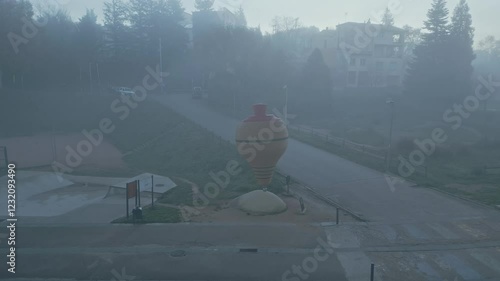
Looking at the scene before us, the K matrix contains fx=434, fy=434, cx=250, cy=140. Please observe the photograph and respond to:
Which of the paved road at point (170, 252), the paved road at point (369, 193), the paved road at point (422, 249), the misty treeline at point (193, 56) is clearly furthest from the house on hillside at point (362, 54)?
the paved road at point (170, 252)

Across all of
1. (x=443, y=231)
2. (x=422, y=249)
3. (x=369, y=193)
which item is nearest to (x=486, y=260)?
(x=422, y=249)

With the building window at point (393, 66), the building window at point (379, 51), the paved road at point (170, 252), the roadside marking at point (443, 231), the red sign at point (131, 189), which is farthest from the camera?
the building window at point (393, 66)

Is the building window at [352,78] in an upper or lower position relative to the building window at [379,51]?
lower

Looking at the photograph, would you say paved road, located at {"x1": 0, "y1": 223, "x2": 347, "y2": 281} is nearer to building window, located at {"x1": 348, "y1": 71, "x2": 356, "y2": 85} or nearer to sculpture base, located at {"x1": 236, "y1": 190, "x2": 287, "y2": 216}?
sculpture base, located at {"x1": 236, "y1": 190, "x2": 287, "y2": 216}

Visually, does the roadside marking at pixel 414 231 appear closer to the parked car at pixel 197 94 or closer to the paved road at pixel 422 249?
the paved road at pixel 422 249

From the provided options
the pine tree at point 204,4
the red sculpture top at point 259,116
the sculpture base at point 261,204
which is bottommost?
the sculpture base at point 261,204

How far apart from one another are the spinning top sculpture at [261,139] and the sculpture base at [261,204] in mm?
991

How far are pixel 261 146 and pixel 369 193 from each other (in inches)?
245

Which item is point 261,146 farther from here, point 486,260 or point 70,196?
point 70,196

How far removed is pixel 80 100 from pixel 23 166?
2652cm

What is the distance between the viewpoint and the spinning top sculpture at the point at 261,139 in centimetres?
1622

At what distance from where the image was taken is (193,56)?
63.4 metres

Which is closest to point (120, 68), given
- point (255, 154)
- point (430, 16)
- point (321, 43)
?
point (321, 43)

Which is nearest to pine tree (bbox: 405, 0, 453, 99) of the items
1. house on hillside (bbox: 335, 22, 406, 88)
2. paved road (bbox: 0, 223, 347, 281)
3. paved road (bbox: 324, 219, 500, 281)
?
house on hillside (bbox: 335, 22, 406, 88)
